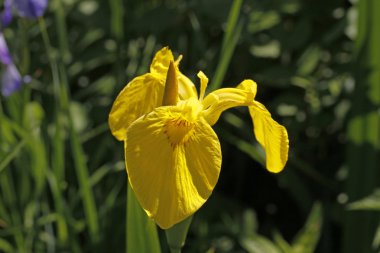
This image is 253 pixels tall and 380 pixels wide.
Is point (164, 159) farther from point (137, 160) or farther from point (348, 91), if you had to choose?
point (348, 91)

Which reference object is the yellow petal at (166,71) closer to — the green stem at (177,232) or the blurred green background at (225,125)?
the green stem at (177,232)

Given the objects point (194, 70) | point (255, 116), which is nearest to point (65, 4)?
point (194, 70)

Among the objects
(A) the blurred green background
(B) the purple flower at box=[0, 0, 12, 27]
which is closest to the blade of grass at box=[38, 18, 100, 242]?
(A) the blurred green background

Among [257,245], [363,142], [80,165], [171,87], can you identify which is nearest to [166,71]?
[171,87]

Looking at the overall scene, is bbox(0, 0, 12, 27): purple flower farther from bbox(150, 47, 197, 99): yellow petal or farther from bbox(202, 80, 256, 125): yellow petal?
bbox(202, 80, 256, 125): yellow petal

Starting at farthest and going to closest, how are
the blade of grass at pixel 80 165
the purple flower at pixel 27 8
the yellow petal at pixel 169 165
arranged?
1. the purple flower at pixel 27 8
2. the blade of grass at pixel 80 165
3. the yellow petal at pixel 169 165

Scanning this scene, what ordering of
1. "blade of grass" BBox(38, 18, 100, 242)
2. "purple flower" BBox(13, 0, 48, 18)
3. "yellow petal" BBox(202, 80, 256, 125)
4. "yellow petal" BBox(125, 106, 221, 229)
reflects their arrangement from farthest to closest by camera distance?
1. "purple flower" BBox(13, 0, 48, 18)
2. "blade of grass" BBox(38, 18, 100, 242)
3. "yellow petal" BBox(202, 80, 256, 125)
4. "yellow petal" BBox(125, 106, 221, 229)

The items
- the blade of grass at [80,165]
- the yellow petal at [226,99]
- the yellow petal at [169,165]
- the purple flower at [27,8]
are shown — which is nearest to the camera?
the yellow petal at [169,165]

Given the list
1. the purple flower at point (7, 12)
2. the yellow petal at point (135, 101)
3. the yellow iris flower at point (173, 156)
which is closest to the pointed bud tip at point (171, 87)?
the yellow iris flower at point (173, 156)
